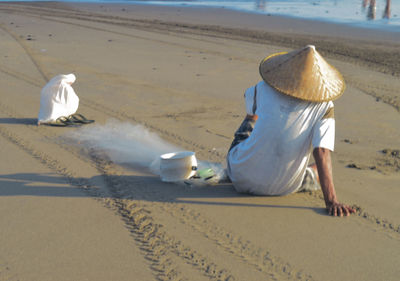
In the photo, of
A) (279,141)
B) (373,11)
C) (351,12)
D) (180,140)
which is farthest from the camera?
(351,12)

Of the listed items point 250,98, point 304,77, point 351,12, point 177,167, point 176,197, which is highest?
point 351,12

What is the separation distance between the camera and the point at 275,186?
3.63 metres

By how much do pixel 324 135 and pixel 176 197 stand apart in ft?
4.21

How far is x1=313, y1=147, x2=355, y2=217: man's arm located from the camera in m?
3.27

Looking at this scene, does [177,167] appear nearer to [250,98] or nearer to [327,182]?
[250,98]

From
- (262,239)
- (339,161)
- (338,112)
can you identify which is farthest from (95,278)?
(338,112)

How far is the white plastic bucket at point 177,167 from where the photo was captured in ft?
12.8

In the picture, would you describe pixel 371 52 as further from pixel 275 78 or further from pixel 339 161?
pixel 275 78

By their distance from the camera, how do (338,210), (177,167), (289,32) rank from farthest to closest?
(289,32), (177,167), (338,210)

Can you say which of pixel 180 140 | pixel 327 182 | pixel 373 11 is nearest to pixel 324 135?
pixel 327 182

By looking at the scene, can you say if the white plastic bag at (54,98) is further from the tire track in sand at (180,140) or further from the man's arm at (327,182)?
the man's arm at (327,182)

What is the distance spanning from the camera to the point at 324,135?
10.6 ft

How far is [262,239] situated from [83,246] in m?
1.20

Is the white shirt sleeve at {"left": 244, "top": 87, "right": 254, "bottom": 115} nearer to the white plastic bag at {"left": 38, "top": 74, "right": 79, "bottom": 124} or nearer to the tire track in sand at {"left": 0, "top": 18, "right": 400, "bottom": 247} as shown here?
the tire track in sand at {"left": 0, "top": 18, "right": 400, "bottom": 247}
